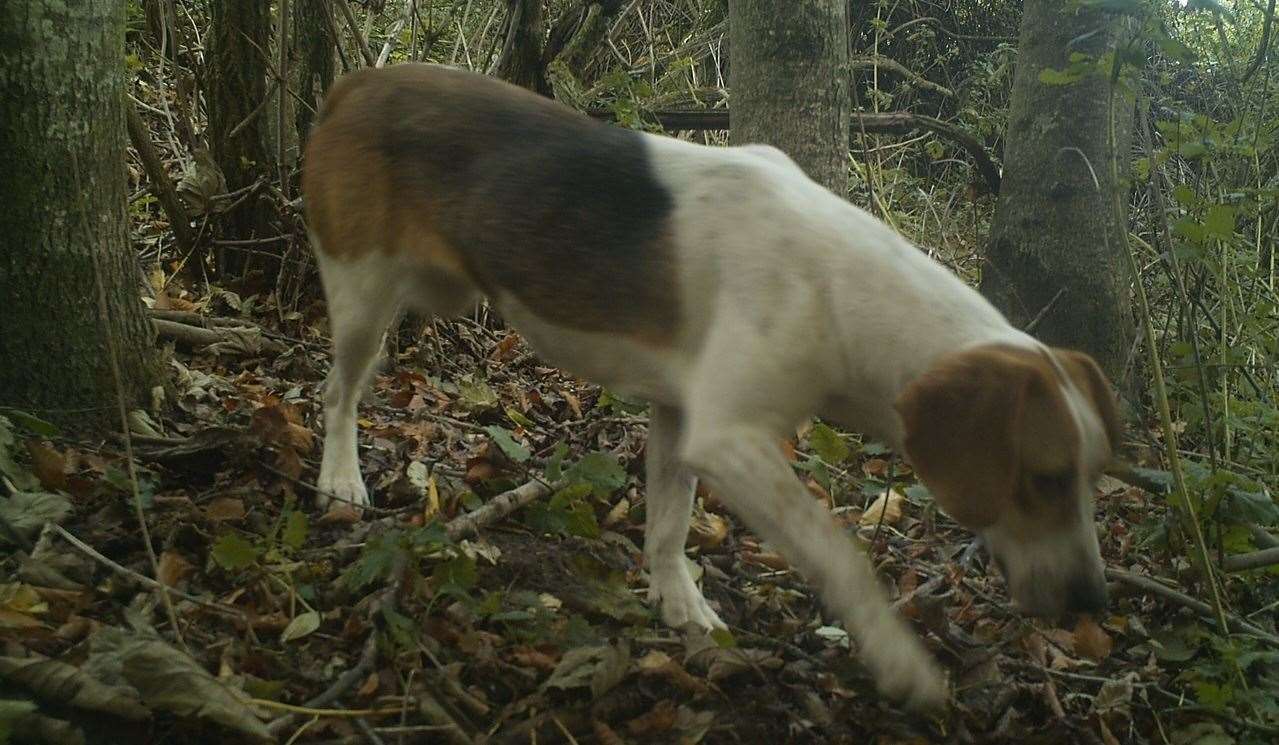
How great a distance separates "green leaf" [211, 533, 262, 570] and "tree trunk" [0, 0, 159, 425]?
3.14ft

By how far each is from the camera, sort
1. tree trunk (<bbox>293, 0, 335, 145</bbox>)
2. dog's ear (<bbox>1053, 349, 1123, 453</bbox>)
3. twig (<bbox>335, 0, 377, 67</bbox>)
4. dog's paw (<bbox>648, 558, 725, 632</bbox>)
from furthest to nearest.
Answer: tree trunk (<bbox>293, 0, 335, 145</bbox>) → twig (<bbox>335, 0, 377, 67</bbox>) → dog's paw (<bbox>648, 558, 725, 632</bbox>) → dog's ear (<bbox>1053, 349, 1123, 453</bbox>)

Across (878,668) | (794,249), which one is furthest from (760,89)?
(878,668)

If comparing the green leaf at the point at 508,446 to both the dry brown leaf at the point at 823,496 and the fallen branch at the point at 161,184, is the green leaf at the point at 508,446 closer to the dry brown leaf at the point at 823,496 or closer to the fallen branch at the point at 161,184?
the dry brown leaf at the point at 823,496

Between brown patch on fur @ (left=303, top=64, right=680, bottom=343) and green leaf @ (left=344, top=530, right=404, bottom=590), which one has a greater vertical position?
brown patch on fur @ (left=303, top=64, right=680, bottom=343)

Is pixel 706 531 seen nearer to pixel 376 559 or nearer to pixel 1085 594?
pixel 376 559

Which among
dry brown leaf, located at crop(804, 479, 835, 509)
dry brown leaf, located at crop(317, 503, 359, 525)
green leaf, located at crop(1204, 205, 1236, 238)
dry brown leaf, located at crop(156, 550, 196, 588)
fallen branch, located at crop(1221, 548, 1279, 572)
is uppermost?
green leaf, located at crop(1204, 205, 1236, 238)

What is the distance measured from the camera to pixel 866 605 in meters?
2.82

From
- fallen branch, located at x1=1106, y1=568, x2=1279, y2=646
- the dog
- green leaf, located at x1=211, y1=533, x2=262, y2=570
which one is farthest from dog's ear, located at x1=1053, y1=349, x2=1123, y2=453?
green leaf, located at x1=211, y1=533, x2=262, y2=570

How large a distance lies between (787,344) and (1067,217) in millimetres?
3064

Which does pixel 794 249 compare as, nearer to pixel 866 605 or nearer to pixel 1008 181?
pixel 866 605

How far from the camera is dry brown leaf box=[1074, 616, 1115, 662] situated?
3.48 m

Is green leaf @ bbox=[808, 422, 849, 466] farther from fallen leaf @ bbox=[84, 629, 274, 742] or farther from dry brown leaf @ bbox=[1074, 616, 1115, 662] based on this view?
fallen leaf @ bbox=[84, 629, 274, 742]

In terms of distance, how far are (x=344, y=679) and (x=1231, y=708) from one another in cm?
232

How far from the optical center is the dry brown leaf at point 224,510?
3.54m
